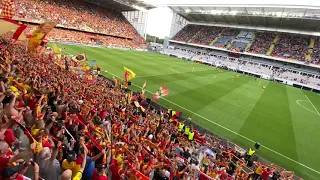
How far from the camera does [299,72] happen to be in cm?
4897

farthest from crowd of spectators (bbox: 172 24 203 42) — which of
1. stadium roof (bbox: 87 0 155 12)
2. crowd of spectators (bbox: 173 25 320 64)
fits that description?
stadium roof (bbox: 87 0 155 12)

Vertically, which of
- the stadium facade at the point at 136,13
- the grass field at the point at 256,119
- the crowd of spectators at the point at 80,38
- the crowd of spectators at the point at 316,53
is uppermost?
the stadium facade at the point at 136,13

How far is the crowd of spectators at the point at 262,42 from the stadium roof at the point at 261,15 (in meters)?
2.51

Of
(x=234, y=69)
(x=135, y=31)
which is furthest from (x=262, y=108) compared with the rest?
(x=135, y=31)

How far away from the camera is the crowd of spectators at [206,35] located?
67.6 metres

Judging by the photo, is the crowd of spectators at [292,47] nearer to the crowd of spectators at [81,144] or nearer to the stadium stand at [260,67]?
the stadium stand at [260,67]

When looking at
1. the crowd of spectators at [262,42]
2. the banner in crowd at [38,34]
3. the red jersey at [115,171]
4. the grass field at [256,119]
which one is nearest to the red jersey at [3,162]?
the red jersey at [115,171]

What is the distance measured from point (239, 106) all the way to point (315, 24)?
4143 cm

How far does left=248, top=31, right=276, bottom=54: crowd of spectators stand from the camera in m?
57.1

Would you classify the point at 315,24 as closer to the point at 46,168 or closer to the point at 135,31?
the point at 135,31

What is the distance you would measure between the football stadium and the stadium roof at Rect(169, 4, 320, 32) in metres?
0.28

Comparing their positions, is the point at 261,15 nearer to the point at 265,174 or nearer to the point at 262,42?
the point at 262,42

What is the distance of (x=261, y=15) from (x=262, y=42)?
8.81 metres

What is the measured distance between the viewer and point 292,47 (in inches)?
2137
